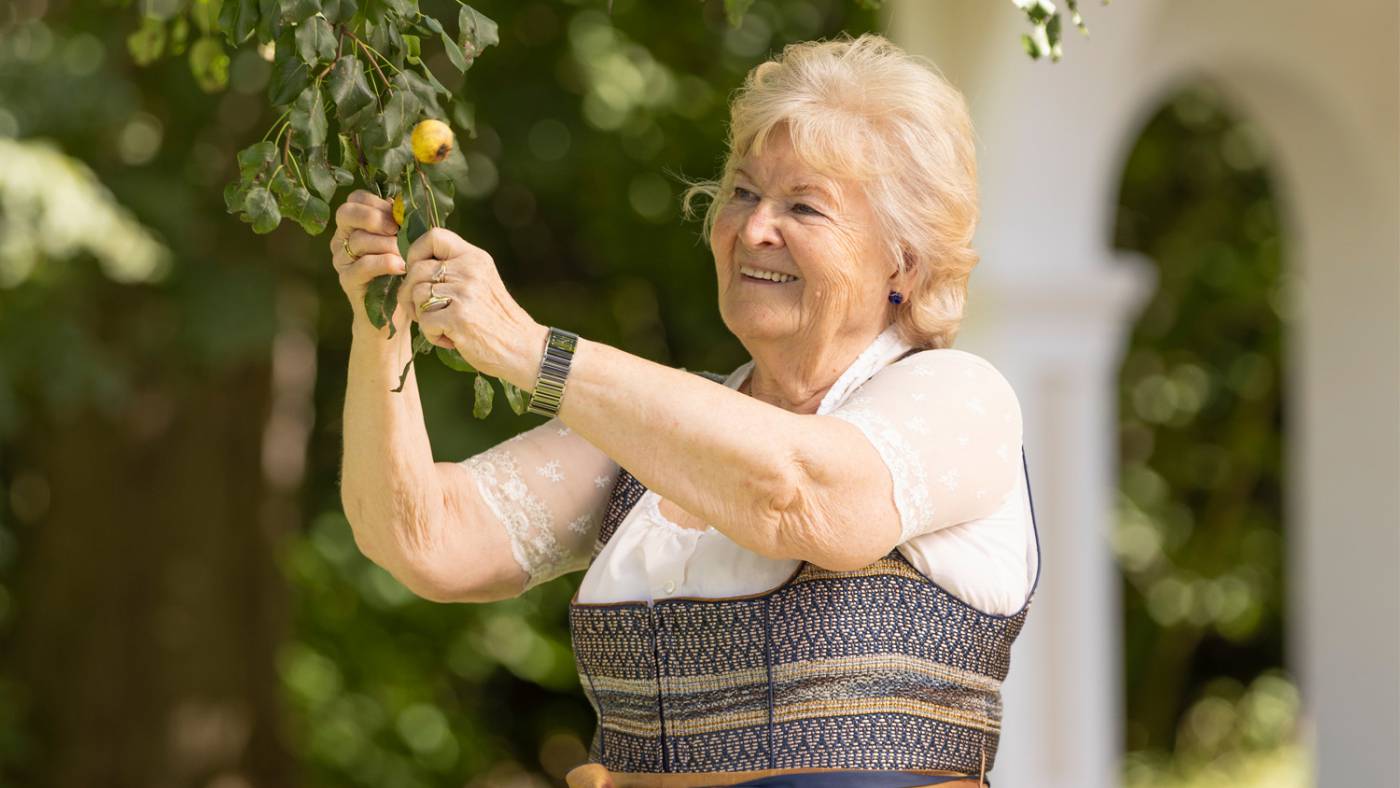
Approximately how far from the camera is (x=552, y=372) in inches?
69.6

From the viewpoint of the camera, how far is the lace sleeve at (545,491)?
223 centimetres

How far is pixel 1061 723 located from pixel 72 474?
368cm

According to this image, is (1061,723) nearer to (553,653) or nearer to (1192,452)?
(553,653)

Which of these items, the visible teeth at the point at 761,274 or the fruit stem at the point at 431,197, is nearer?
the fruit stem at the point at 431,197

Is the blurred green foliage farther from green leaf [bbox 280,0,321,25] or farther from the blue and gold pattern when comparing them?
green leaf [bbox 280,0,321,25]

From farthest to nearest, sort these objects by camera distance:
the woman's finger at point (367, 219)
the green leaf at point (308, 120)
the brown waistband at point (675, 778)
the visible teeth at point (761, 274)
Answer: the visible teeth at point (761, 274)
the brown waistband at point (675, 778)
the woman's finger at point (367, 219)
the green leaf at point (308, 120)

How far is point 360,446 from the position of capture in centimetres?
206

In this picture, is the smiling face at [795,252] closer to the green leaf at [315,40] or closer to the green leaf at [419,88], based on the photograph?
the green leaf at [419,88]

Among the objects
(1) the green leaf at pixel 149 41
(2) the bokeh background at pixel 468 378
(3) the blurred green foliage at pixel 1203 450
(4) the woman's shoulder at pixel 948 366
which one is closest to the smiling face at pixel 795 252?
(4) the woman's shoulder at pixel 948 366

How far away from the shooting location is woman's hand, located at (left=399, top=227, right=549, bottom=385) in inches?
69.1

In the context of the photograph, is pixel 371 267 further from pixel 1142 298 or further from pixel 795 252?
pixel 1142 298

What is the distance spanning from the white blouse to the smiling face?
0.08 m

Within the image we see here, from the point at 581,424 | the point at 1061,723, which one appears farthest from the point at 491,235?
the point at 581,424

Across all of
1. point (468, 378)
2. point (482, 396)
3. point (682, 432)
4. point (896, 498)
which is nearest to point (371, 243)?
point (482, 396)
